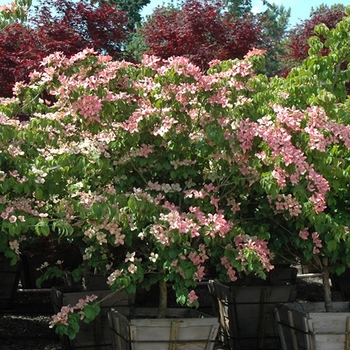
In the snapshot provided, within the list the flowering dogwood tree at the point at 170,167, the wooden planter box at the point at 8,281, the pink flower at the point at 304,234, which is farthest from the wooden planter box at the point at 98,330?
the wooden planter box at the point at 8,281

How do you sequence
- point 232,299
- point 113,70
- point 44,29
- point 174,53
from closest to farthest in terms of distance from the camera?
point 113,70 → point 232,299 → point 44,29 → point 174,53

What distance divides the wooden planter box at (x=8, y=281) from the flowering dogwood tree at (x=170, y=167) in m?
2.67

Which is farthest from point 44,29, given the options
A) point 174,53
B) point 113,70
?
point 113,70

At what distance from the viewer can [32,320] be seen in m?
6.61

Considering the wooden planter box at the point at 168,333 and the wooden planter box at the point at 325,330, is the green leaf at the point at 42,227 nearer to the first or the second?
the wooden planter box at the point at 168,333

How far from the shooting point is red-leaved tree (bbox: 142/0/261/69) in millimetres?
8359

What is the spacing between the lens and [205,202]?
13.7 ft

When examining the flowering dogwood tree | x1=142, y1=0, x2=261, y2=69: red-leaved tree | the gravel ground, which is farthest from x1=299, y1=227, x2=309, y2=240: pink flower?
x1=142, y1=0, x2=261, y2=69: red-leaved tree

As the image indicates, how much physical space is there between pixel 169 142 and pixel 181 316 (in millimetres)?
1307

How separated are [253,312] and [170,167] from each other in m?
1.84

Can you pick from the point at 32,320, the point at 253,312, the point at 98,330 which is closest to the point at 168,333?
the point at 98,330

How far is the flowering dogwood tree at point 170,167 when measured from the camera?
3.80 metres

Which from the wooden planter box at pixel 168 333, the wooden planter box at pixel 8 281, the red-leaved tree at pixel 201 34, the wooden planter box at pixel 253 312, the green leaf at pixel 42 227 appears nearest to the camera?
the green leaf at pixel 42 227

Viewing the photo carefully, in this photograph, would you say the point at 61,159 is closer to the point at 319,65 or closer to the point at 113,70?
the point at 113,70
